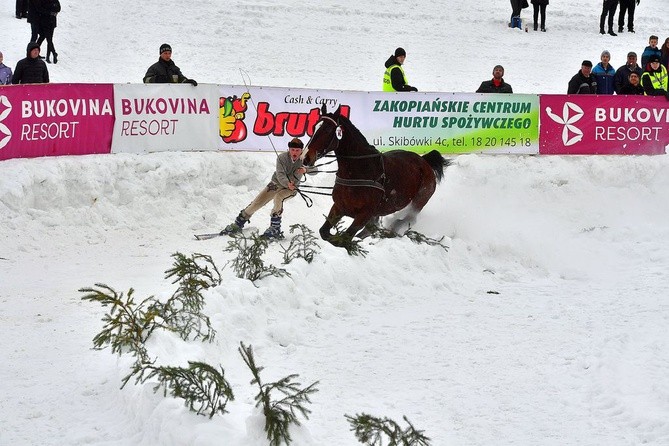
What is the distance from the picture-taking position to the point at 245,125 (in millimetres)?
16453

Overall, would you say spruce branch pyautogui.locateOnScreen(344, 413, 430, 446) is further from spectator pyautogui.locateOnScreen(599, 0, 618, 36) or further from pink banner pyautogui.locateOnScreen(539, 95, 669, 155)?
spectator pyautogui.locateOnScreen(599, 0, 618, 36)

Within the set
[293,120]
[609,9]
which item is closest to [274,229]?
[293,120]

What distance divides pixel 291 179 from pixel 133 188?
94.8 inches

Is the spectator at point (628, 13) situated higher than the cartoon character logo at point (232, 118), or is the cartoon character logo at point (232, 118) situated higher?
the spectator at point (628, 13)

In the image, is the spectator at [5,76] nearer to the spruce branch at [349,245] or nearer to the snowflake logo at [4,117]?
the snowflake logo at [4,117]

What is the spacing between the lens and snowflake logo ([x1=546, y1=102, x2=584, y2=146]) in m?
18.0

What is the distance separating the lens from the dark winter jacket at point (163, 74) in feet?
53.5

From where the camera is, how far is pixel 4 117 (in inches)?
563

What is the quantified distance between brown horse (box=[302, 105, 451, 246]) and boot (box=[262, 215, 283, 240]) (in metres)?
1.22

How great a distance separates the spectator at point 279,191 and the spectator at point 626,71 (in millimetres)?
7318

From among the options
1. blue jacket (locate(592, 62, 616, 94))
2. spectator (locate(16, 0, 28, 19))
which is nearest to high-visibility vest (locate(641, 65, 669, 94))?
blue jacket (locate(592, 62, 616, 94))

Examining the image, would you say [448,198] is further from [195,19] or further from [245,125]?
[195,19]

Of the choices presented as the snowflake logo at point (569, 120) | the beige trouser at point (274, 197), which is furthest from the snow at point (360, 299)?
the beige trouser at point (274, 197)

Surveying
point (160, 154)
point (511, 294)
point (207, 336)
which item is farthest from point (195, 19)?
point (207, 336)
